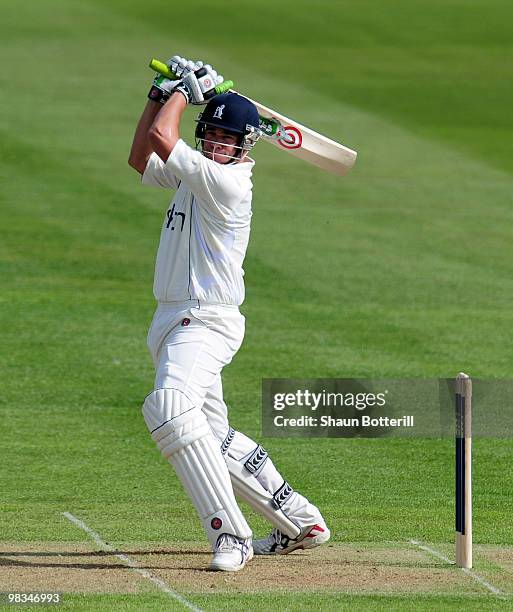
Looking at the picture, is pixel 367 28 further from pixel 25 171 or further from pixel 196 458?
pixel 196 458

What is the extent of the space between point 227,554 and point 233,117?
228cm

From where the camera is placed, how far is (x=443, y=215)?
1994cm

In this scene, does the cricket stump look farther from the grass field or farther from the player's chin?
the player's chin

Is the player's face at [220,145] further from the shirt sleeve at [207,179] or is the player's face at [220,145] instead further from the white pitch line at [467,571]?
the white pitch line at [467,571]

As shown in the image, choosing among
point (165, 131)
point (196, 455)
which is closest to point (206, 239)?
point (165, 131)

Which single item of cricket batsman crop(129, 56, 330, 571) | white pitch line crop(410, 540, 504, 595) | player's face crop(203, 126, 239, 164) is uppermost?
player's face crop(203, 126, 239, 164)

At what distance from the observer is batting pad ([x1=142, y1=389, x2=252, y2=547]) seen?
7227 millimetres

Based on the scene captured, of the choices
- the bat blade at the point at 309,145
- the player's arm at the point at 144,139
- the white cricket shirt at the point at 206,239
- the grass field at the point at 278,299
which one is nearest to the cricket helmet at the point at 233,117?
the white cricket shirt at the point at 206,239

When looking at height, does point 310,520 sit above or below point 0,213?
below

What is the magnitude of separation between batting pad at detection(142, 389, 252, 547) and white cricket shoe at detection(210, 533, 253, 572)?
29 mm

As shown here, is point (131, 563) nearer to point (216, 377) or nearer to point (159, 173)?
point (216, 377)

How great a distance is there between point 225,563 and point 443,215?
1315cm

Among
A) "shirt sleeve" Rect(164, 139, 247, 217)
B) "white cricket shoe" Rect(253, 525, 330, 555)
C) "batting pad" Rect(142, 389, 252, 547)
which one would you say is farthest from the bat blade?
"white cricket shoe" Rect(253, 525, 330, 555)

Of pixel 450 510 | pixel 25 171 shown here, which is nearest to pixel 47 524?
pixel 450 510
